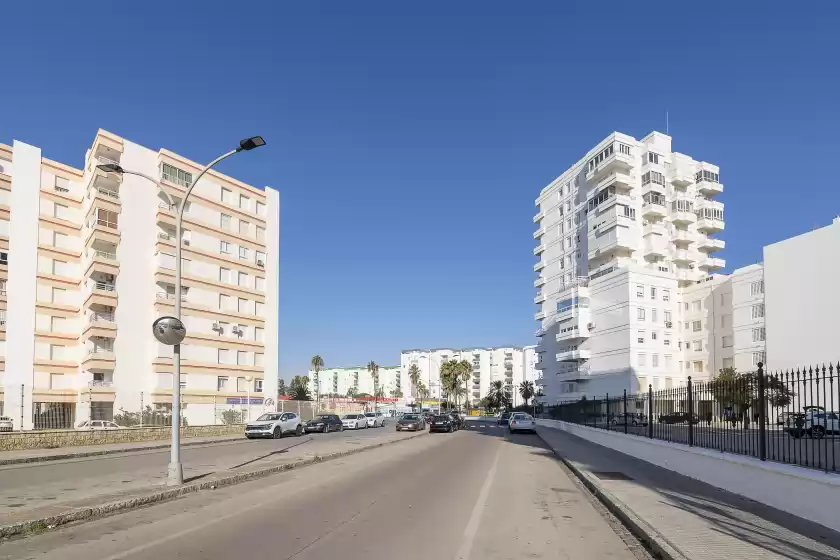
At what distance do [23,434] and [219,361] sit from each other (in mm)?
33319

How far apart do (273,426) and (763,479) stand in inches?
1243

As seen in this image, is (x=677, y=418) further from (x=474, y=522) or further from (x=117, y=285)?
(x=117, y=285)

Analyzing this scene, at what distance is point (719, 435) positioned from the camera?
15.1 m

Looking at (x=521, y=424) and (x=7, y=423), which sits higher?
(x=7, y=423)

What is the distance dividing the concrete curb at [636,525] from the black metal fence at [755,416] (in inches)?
106

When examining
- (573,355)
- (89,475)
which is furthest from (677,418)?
(573,355)

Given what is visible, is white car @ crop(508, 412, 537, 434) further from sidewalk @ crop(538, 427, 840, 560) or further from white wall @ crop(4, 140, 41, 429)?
white wall @ crop(4, 140, 41, 429)

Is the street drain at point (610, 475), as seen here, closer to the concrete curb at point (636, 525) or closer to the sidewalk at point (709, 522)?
the sidewalk at point (709, 522)

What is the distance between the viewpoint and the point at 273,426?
39.2 meters

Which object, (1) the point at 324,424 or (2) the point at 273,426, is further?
(1) the point at 324,424

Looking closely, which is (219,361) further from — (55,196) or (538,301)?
(538,301)

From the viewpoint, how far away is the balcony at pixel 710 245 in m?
92.2

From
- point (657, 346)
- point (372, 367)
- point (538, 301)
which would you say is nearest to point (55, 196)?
point (657, 346)

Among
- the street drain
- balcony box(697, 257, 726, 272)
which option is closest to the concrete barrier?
the street drain
